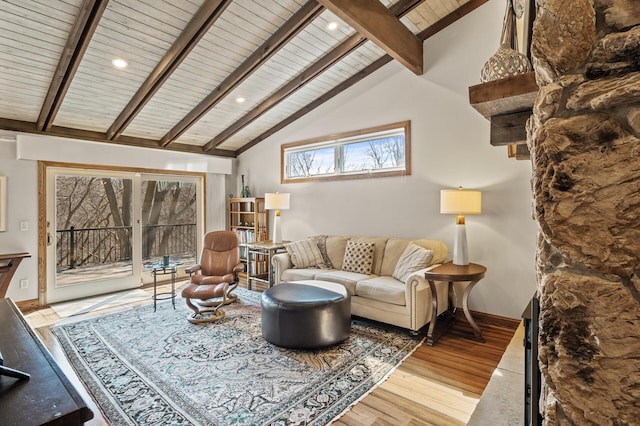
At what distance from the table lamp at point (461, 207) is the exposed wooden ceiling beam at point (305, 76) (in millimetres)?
2011

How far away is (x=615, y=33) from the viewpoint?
75cm

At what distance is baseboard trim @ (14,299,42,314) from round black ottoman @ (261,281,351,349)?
139 inches

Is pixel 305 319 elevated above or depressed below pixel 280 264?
below

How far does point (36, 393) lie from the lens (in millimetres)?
1077

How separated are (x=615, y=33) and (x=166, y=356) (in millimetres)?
3471

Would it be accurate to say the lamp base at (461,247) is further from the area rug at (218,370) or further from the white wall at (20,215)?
the white wall at (20,215)

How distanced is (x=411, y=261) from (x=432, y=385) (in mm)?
1422

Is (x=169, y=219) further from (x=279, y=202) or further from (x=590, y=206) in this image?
(x=590, y=206)

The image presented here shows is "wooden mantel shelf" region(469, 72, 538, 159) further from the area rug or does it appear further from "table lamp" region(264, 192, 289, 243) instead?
"table lamp" region(264, 192, 289, 243)

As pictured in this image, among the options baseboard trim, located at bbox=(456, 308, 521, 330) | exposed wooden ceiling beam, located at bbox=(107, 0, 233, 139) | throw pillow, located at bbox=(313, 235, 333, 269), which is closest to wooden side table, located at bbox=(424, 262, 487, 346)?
baseboard trim, located at bbox=(456, 308, 521, 330)

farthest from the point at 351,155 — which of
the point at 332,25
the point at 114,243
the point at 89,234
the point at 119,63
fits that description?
the point at 89,234

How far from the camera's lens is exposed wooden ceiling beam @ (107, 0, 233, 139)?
2.99 meters

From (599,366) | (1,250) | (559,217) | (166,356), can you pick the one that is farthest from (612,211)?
(1,250)

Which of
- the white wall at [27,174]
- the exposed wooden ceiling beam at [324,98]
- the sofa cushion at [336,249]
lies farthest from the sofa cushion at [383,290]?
the white wall at [27,174]
